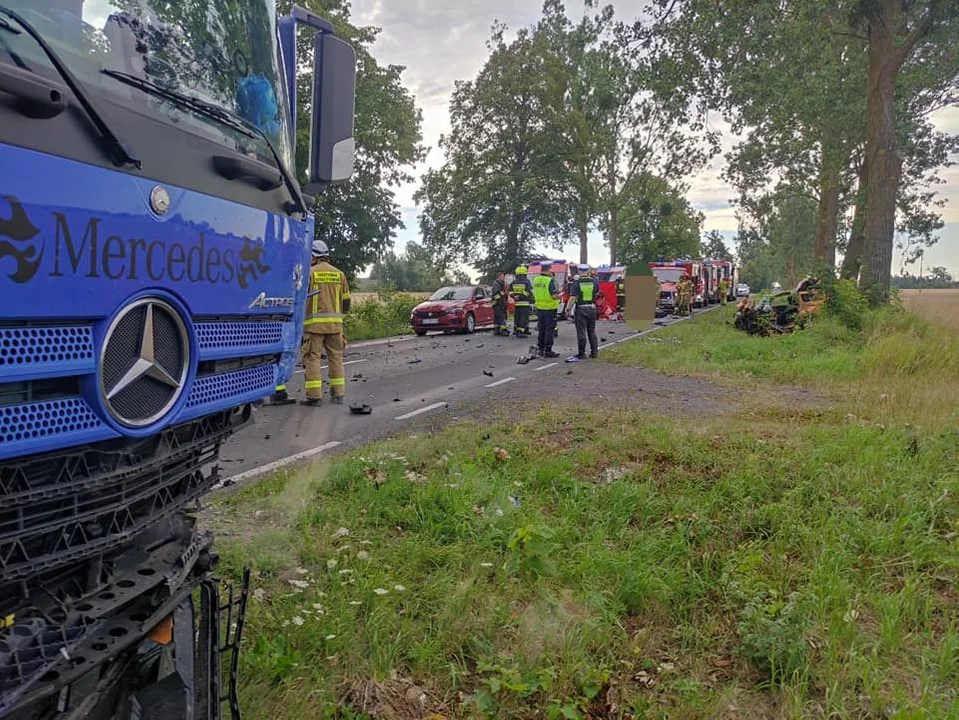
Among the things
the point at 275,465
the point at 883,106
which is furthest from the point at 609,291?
the point at 275,465

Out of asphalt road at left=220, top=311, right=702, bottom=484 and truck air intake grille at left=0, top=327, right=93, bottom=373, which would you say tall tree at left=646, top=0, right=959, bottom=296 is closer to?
asphalt road at left=220, top=311, right=702, bottom=484

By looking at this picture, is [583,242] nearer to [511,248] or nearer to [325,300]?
[511,248]

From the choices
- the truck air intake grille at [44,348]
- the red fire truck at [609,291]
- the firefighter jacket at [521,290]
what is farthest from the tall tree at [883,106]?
the truck air intake grille at [44,348]

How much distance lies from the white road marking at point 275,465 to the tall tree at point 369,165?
55.5 feet

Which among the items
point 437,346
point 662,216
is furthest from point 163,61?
point 662,216

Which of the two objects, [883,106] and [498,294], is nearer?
[883,106]

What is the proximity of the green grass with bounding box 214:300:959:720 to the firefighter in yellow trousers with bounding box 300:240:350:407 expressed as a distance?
2.74 meters

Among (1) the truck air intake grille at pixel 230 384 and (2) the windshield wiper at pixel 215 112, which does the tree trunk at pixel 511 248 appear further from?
(1) the truck air intake grille at pixel 230 384

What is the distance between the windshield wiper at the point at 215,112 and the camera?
183cm

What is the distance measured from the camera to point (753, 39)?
548 inches

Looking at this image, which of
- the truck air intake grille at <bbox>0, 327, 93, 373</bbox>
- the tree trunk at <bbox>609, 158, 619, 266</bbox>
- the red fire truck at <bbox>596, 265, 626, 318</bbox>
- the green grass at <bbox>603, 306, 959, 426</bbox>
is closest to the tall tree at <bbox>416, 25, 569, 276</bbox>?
the tree trunk at <bbox>609, 158, 619, 266</bbox>

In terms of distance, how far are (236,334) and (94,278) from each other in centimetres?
73

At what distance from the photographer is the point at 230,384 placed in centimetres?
228

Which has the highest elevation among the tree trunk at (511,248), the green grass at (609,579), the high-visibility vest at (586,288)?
the tree trunk at (511,248)
